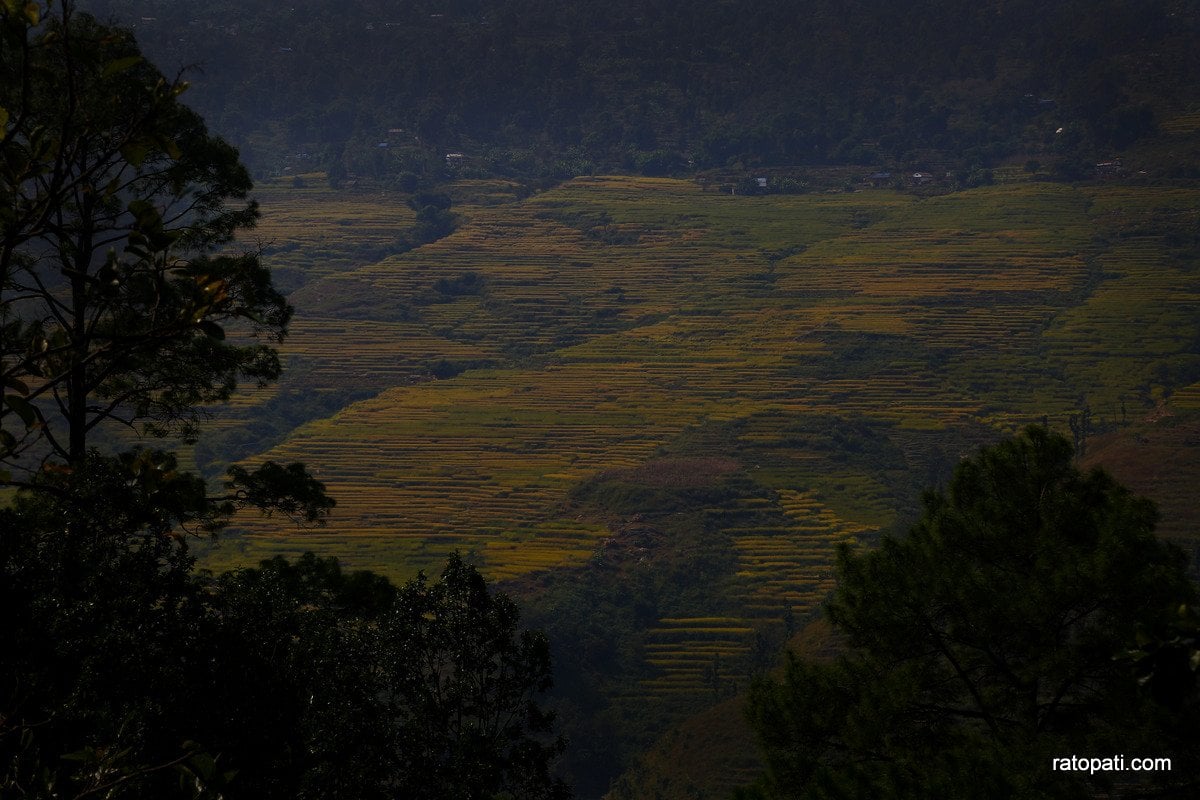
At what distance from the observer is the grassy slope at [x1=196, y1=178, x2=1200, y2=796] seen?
4841cm

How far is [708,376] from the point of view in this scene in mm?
72250

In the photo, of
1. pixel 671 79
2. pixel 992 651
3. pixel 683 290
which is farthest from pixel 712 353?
pixel 671 79

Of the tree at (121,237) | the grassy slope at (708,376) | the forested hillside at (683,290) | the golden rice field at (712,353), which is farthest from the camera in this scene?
the golden rice field at (712,353)

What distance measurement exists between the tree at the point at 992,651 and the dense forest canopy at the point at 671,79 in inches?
4566

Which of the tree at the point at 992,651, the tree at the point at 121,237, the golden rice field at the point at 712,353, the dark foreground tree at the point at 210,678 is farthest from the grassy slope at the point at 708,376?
the dark foreground tree at the point at 210,678

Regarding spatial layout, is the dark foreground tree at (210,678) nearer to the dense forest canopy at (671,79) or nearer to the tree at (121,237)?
the tree at (121,237)

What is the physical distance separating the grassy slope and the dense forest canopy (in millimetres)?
19057

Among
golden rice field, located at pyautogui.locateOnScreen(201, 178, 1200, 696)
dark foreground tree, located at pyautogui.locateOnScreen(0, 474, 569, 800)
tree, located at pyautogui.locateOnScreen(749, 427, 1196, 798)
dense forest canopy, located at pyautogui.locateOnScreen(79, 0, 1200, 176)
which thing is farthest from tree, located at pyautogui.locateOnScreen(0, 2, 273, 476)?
dense forest canopy, located at pyautogui.locateOnScreen(79, 0, 1200, 176)

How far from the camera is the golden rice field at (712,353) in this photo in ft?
169

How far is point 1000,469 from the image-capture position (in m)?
12.1

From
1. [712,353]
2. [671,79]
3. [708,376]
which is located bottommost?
[708,376]

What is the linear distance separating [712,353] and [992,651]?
65993mm

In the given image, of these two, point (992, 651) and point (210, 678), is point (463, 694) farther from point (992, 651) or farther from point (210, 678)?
point (992, 651)

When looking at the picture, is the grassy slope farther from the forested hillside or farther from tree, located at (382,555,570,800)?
tree, located at (382,555,570,800)
